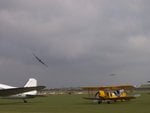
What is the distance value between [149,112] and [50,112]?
277 inches

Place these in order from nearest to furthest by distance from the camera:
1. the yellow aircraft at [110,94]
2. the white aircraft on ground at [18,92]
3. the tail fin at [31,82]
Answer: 1. the yellow aircraft at [110,94]
2. the white aircraft on ground at [18,92]
3. the tail fin at [31,82]

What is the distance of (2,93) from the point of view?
51.0m

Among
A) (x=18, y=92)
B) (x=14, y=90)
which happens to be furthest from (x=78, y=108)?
(x=18, y=92)

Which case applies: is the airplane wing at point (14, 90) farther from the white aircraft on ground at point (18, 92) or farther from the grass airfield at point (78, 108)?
the grass airfield at point (78, 108)

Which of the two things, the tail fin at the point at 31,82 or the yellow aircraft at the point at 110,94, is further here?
the tail fin at the point at 31,82

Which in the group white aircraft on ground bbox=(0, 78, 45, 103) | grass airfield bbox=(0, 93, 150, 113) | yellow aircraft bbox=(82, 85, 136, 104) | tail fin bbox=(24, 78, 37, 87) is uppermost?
tail fin bbox=(24, 78, 37, 87)

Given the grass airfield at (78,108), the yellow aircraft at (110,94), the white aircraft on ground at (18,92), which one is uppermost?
the white aircraft on ground at (18,92)

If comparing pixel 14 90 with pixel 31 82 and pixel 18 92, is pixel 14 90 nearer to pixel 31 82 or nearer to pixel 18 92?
pixel 18 92

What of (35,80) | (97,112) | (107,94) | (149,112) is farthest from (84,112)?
(35,80)

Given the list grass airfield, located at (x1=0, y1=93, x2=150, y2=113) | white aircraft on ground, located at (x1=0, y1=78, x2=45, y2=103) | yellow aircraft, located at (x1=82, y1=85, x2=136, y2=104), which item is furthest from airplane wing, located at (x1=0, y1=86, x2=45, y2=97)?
grass airfield, located at (x1=0, y1=93, x2=150, y2=113)

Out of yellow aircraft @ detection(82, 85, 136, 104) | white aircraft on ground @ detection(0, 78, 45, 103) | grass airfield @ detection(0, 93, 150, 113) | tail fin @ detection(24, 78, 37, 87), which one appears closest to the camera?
grass airfield @ detection(0, 93, 150, 113)

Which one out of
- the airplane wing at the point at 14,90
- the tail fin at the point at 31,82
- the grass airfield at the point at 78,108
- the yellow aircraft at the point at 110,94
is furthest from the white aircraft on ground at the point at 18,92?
the grass airfield at the point at 78,108

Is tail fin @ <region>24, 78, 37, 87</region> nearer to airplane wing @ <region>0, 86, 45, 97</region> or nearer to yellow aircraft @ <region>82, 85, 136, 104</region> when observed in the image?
airplane wing @ <region>0, 86, 45, 97</region>

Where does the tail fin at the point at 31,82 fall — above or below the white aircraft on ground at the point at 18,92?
above
